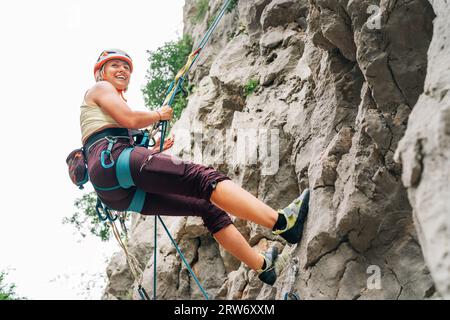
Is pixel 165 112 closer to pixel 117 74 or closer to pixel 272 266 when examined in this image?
pixel 117 74

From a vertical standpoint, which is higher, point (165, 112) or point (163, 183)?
point (165, 112)

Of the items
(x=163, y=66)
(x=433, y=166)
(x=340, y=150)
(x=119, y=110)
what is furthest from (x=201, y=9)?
(x=433, y=166)

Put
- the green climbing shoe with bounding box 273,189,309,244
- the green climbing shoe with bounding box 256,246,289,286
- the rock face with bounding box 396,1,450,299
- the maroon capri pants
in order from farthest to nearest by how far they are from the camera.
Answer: the green climbing shoe with bounding box 256,246,289,286
the green climbing shoe with bounding box 273,189,309,244
the maroon capri pants
the rock face with bounding box 396,1,450,299

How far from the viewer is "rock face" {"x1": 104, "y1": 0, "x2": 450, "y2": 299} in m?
2.71

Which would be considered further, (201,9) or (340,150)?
(201,9)

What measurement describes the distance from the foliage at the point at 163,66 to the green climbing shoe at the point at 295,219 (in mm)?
8497

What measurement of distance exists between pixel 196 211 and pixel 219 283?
2.53 metres

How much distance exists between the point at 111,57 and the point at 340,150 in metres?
2.63

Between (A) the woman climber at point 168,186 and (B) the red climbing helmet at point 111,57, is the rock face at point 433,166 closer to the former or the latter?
(A) the woman climber at point 168,186

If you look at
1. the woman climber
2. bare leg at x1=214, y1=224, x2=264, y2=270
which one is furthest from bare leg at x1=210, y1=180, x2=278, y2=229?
bare leg at x1=214, y1=224, x2=264, y2=270

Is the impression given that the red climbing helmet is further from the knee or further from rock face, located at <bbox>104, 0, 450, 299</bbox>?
rock face, located at <bbox>104, 0, 450, 299</bbox>

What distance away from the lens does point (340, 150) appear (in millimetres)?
4633

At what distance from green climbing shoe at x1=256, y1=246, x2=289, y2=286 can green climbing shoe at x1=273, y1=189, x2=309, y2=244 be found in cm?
30
